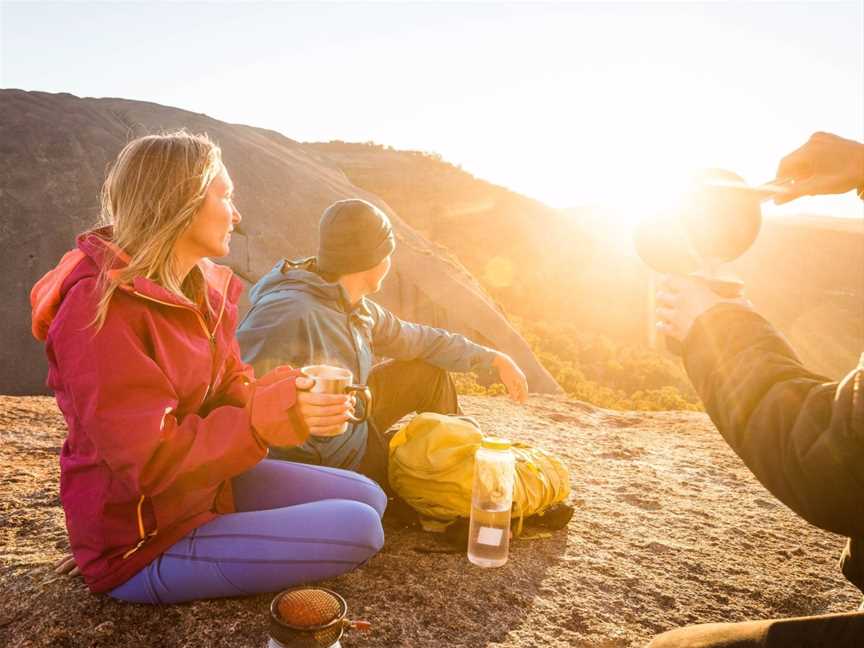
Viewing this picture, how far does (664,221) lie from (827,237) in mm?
50917

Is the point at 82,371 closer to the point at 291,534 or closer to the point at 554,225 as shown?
the point at 291,534

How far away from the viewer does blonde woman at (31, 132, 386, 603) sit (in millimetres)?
2076

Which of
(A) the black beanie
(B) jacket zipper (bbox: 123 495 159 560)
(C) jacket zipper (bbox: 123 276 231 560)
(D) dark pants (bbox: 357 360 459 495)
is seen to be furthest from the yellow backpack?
(B) jacket zipper (bbox: 123 495 159 560)

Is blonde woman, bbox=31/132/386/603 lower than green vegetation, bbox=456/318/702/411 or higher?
higher

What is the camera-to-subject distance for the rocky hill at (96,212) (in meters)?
10.3

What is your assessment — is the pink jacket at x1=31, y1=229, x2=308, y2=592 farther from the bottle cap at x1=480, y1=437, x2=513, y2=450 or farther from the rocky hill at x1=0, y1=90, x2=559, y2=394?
the rocky hill at x1=0, y1=90, x2=559, y2=394

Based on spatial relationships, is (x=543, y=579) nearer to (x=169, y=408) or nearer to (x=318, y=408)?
(x=318, y=408)

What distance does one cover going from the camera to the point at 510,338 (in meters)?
13.2

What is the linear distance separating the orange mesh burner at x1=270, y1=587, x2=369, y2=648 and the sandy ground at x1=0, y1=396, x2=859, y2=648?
49 cm

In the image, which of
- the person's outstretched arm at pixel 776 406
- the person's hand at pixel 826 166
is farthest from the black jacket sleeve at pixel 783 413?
the person's hand at pixel 826 166

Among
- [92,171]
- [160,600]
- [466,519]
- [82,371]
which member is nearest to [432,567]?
[466,519]

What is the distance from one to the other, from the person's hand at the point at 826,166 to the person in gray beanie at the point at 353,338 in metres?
2.24

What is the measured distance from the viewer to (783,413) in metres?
1.23

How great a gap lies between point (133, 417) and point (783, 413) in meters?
1.82
